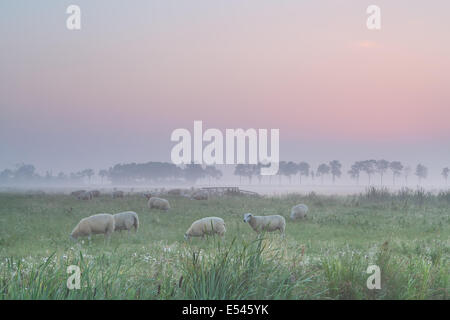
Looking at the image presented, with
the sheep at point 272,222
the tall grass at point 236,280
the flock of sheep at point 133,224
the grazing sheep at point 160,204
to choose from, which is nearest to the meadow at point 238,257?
the tall grass at point 236,280

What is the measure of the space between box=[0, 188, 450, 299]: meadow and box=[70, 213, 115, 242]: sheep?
→ 1.30 ft

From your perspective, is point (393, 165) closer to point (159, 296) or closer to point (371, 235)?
point (371, 235)

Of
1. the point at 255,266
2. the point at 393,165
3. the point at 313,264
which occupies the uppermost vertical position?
the point at 255,266

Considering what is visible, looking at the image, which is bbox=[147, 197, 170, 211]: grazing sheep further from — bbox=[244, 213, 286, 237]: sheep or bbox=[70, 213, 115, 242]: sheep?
bbox=[244, 213, 286, 237]: sheep

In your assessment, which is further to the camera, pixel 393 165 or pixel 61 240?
pixel 393 165

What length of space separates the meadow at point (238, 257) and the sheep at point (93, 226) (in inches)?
15.6

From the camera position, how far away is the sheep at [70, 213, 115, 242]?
13102mm

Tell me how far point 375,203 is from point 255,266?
2407 cm

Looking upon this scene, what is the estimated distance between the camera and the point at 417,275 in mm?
5211

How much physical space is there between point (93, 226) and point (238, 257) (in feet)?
33.0

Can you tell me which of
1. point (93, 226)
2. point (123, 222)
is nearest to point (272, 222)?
point (123, 222)

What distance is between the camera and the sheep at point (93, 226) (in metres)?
13.1

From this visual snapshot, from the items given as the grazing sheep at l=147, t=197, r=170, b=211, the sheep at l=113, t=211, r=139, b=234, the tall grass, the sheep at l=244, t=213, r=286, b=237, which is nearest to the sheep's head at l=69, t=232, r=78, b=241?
the sheep at l=113, t=211, r=139, b=234
